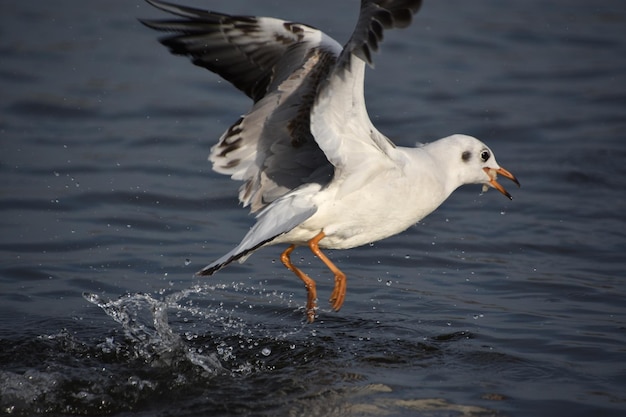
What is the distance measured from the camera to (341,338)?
661cm

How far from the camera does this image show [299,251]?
8.29 meters

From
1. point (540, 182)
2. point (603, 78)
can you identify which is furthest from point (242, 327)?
point (603, 78)

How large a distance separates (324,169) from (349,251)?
208 cm

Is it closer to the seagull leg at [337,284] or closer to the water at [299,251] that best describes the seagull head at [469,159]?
the water at [299,251]

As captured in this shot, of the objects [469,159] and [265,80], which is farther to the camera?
[469,159]

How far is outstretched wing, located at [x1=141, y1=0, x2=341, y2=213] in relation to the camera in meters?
6.20

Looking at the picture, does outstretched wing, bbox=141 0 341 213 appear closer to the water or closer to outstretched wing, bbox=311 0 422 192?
outstretched wing, bbox=311 0 422 192

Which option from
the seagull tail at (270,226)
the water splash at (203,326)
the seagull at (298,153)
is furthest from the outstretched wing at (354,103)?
the water splash at (203,326)

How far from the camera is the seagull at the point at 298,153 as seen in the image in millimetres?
6078

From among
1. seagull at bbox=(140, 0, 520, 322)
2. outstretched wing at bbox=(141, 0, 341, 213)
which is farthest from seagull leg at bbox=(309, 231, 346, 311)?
outstretched wing at bbox=(141, 0, 341, 213)

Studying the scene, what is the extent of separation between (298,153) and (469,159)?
1209 mm

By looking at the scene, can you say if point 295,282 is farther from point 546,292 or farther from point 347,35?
point 347,35

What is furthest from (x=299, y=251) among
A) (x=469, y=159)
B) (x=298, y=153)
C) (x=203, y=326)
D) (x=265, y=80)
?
(x=265, y=80)

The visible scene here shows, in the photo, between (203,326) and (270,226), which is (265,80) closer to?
(270,226)
